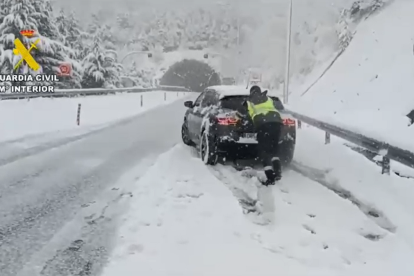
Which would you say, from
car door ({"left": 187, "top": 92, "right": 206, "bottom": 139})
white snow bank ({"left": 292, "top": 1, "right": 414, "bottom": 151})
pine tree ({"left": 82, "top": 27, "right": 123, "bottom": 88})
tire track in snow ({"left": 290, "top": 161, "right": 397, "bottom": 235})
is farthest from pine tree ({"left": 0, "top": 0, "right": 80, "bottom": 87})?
tire track in snow ({"left": 290, "top": 161, "right": 397, "bottom": 235})

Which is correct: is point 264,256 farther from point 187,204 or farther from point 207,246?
point 187,204

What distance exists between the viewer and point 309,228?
584 cm

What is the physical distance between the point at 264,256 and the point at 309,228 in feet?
3.93

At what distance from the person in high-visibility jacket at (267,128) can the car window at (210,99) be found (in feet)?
5.85

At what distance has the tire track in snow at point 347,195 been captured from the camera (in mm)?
6086

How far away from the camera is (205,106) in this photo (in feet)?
35.9

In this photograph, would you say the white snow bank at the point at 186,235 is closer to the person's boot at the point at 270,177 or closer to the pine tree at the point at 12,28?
the person's boot at the point at 270,177

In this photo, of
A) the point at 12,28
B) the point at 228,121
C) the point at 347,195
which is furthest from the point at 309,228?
the point at 12,28

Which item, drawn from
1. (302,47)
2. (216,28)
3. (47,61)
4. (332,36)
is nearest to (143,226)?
(47,61)

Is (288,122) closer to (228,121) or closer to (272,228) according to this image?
(228,121)

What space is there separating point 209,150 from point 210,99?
1672 mm

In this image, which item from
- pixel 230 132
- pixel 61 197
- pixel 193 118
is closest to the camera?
pixel 61 197

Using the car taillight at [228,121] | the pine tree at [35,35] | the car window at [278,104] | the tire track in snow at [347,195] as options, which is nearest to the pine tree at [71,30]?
the pine tree at [35,35]

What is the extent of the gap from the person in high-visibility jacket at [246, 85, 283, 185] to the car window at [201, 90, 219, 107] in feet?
5.85
